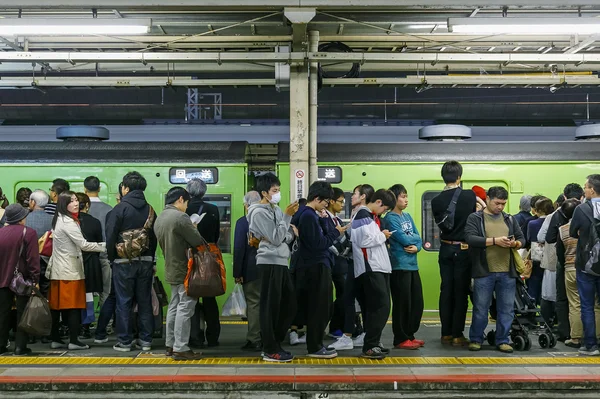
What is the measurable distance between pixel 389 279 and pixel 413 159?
9.41 feet

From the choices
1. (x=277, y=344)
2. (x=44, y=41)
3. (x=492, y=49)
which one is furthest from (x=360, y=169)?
(x=44, y=41)

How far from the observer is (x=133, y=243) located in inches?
316

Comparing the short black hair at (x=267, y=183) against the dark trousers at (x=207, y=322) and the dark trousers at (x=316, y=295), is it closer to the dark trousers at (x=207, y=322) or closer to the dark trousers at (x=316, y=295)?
the dark trousers at (x=316, y=295)

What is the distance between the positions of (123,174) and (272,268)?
4.00m

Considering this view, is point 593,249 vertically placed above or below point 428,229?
below

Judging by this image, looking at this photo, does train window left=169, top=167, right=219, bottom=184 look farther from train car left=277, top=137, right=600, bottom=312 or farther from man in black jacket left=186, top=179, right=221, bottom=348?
man in black jacket left=186, top=179, right=221, bottom=348

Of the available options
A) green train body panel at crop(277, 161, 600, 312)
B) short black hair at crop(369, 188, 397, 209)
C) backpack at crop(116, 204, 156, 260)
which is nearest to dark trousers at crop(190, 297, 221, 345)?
backpack at crop(116, 204, 156, 260)

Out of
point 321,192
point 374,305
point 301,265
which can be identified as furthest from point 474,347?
point 321,192

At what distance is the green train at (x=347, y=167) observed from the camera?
10555 millimetres

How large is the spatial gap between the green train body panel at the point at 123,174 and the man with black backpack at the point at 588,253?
462 centimetres

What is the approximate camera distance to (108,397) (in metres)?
6.76

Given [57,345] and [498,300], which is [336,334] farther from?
[57,345]

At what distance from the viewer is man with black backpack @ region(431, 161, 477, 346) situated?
8391mm

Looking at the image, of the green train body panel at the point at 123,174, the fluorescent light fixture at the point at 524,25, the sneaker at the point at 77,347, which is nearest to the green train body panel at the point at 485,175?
the green train body panel at the point at 123,174
